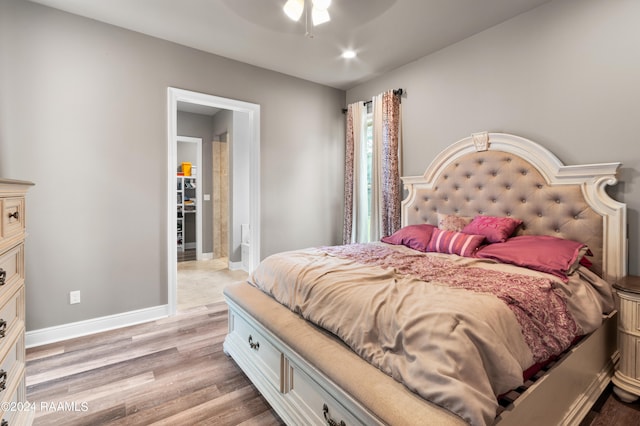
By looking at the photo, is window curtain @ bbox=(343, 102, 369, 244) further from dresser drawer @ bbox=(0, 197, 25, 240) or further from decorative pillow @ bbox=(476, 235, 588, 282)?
dresser drawer @ bbox=(0, 197, 25, 240)

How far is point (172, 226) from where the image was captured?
9.77ft

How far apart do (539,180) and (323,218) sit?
2.47 metres

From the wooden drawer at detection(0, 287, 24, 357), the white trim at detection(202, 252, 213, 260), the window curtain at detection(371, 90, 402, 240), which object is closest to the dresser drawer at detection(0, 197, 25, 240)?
the wooden drawer at detection(0, 287, 24, 357)

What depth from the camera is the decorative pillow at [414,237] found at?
8.66 feet

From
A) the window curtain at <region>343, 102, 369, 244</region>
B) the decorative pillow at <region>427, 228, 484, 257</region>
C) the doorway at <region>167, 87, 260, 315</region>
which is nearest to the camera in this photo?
the decorative pillow at <region>427, 228, 484, 257</region>

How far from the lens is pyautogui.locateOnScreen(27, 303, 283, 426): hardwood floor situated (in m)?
1.62

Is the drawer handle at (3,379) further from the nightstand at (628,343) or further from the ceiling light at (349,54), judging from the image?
the ceiling light at (349,54)

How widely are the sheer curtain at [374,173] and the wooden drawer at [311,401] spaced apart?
7.56 ft

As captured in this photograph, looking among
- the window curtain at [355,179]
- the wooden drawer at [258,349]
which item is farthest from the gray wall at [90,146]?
the window curtain at [355,179]

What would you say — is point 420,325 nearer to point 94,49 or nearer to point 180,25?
point 180,25

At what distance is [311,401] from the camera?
140cm

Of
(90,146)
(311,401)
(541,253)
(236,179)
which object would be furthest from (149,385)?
(236,179)

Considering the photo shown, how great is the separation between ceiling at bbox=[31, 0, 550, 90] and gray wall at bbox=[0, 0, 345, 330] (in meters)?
0.22

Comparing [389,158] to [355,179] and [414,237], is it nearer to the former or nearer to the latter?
[355,179]
